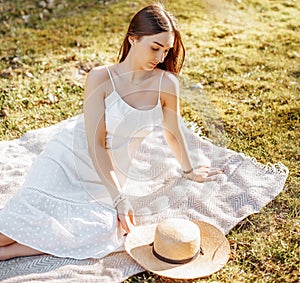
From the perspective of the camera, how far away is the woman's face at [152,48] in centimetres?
288

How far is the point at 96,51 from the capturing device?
5.48 metres

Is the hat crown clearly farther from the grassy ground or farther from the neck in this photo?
the neck

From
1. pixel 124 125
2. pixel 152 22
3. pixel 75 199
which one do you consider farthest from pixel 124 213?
pixel 152 22

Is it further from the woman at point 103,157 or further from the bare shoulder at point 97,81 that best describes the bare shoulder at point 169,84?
the bare shoulder at point 97,81

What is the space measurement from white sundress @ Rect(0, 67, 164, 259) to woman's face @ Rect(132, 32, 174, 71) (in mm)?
213

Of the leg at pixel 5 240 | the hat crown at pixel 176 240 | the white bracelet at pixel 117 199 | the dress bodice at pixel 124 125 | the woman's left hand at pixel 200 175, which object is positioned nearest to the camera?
the hat crown at pixel 176 240

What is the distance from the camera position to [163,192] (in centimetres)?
346

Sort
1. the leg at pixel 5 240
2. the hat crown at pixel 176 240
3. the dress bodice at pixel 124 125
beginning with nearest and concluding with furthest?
the hat crown at pixel 176 240 → the leg at pixel 5 240 → the dress bodice at pixel 124 125

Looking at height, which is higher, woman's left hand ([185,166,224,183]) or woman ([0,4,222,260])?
woman ([0,4,222,260])

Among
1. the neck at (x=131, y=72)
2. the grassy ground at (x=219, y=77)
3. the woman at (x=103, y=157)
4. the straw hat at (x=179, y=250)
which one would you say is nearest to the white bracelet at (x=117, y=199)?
the woman at (x=103, y=157)

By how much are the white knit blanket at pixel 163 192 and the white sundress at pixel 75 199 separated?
0.29 ft

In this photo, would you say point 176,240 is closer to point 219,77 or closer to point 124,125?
point 124,125

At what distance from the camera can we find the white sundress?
288 cm

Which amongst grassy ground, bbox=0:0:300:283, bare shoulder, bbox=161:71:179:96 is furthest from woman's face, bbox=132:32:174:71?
grassy ground, bbox=0:0:300:283
